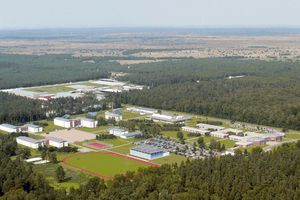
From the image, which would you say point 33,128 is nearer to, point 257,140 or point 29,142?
→ point 29,142

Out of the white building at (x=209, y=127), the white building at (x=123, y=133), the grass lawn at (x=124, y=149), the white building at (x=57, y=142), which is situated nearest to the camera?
the grass lawn at (x=124, y=149)

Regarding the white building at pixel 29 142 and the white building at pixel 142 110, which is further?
the white building at pixel 142 110

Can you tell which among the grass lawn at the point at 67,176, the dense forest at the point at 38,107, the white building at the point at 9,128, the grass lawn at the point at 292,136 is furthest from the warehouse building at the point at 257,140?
the white building at the point at 9,128

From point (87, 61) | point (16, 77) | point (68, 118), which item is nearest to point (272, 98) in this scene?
point (68, 118)

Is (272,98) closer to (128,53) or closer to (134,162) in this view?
(134,162)

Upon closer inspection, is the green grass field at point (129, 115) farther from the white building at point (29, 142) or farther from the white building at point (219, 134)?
the white building at point (29, 142)

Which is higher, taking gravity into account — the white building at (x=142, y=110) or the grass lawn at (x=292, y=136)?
the grass lawn at (x=292, y=136)

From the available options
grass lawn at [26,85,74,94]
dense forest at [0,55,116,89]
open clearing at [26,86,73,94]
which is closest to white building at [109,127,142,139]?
open clearing at [26,86,73,94]
